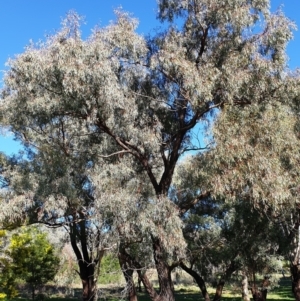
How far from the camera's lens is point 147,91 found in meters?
7.47

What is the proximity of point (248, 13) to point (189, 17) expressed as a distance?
1066mm

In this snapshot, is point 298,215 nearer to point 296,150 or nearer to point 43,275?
point 296,150

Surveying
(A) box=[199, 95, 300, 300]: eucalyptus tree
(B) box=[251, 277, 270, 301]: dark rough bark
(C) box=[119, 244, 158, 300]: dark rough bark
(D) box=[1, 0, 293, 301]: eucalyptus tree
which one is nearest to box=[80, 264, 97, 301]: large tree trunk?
(C) box=[119, 244, 158, 300]: dark rough bark

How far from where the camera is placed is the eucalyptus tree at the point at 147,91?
20.3ft

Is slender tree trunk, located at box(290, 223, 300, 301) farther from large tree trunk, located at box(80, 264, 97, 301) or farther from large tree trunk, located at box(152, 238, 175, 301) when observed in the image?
large tree trunk, located at box(80, 264, 97, 301)

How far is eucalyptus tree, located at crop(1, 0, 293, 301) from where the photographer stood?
6191 millimetres

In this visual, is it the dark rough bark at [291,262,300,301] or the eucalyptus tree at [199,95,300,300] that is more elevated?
the eucalyptus tree at [199,95,300,300]

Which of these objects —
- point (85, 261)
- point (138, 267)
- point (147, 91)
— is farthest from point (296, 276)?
point (147, 91)

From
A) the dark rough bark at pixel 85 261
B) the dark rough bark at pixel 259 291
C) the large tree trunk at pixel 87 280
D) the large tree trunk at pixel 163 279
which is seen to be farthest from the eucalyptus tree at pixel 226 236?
the large tree trunk at pixel 87 280

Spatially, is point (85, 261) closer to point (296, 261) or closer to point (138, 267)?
point (138, 267)

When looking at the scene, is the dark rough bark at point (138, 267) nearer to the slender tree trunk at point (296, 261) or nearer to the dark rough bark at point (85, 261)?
the dark rough bark at point (85, 261)

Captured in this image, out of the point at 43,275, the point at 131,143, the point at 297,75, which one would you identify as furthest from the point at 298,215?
the point at 43,275

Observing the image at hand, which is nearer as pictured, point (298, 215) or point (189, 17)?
point (189, 17)

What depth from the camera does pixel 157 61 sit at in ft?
22.0
